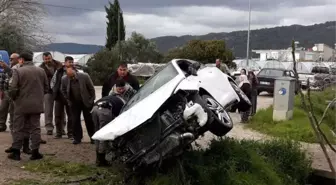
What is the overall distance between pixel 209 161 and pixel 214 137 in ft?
1.93

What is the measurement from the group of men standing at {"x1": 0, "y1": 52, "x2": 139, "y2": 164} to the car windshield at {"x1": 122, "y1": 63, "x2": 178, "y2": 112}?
32.0 inches

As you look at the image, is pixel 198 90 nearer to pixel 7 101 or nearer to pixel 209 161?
pixel 209 161

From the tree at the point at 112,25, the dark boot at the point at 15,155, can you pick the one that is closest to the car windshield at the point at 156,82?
the dark boot at the point at 15,155

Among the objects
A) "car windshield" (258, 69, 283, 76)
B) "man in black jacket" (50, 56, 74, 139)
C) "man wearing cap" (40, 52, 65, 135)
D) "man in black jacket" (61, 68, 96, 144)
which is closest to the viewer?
"man in black jacket" (61, 68, 96, 144)

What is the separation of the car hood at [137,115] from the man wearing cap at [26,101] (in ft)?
7.96

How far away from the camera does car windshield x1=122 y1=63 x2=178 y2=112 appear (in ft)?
22.2

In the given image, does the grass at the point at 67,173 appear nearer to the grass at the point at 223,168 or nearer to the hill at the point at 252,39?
the grass at the point at 223,168

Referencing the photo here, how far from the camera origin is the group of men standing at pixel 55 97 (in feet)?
26.6

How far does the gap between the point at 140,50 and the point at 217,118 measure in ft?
162

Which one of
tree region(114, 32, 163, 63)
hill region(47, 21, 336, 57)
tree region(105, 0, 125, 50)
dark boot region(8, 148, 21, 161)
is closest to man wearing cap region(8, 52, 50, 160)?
dark boot region(8, 148, 21, 161)

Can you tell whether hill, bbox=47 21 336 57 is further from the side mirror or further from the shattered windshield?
the side mirror

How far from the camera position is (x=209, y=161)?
693 cm

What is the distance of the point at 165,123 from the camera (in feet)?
19.6

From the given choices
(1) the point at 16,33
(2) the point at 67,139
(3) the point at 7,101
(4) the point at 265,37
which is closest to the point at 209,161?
(2) the point at 67,139
